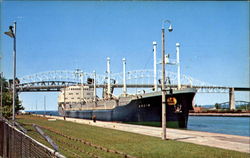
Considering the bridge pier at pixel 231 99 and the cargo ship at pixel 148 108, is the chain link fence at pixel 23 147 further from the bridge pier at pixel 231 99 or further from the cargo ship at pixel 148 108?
the bridge pier at pixel 231 99

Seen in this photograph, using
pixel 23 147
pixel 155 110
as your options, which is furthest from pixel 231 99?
pixel 23 147

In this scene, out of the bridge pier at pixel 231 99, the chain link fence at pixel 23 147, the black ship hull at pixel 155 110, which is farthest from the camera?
the bridge pier at pixel 231 99

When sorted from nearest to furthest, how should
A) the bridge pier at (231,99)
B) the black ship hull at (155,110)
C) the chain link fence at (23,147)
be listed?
the chain link fence at (23,147) → the black ship hull at (155,110) → the bridge pier at (231,99)

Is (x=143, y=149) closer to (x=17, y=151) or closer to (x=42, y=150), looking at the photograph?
(x=17, y=151)

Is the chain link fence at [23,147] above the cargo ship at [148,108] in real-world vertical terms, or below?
above

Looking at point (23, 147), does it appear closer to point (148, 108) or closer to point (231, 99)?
point (148, 108)

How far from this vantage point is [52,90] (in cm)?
17100

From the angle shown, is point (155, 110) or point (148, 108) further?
point (148, 108)

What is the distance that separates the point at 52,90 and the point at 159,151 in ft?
529

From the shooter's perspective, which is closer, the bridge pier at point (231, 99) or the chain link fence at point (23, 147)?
the chain link fence at point (23, 147)

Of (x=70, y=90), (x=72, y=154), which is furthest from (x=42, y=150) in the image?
(x=70, y=90)

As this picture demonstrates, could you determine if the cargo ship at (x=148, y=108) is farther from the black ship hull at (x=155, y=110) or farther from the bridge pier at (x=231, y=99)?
the bridge pier at (x=231, y=99)

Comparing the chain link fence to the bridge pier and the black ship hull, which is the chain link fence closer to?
the black ship hull

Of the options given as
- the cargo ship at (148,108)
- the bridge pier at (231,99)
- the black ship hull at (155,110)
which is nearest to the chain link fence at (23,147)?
the cargo ship at (148,108)
